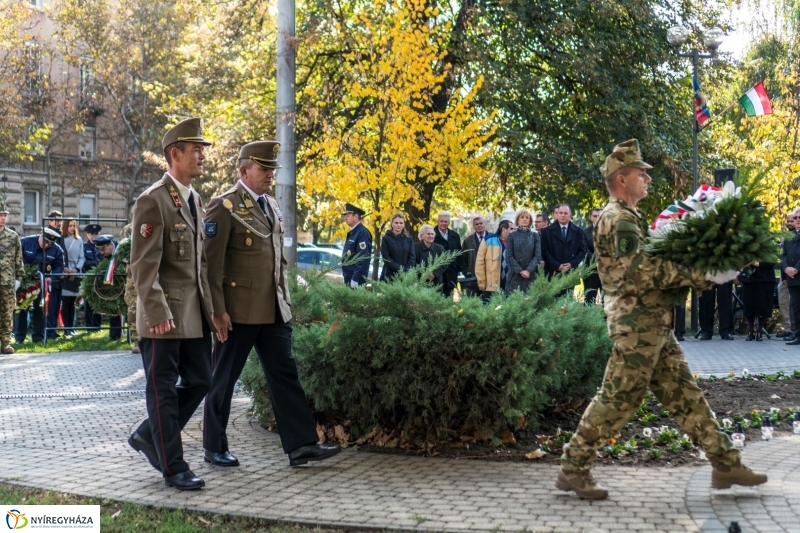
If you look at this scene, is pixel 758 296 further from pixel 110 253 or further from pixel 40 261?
pixel 40 261

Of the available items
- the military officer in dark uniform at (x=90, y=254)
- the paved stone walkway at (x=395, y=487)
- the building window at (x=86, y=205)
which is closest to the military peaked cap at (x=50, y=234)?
the military officer in dark uniform at (x=90, y=254)

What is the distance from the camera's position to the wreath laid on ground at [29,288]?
52.2 feet

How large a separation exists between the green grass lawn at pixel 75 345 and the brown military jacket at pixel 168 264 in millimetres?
9837

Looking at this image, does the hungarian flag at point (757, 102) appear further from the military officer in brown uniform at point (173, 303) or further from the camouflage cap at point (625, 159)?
the military officer in brown uniform at point (173, 303)

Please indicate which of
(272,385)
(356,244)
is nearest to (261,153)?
(272,385)

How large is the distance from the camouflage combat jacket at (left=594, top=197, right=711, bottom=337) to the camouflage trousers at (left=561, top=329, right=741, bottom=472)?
10 cm

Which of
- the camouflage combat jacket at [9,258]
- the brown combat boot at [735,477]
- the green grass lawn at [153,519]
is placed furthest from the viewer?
the camouflage combat jacket at [9,258]

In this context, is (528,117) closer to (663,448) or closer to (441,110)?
(441,110)

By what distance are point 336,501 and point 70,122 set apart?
34.9m

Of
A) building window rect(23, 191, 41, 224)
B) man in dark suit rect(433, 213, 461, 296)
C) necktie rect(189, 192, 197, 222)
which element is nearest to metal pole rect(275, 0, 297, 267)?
man in dark suit rect(433, 213, 461, 296)

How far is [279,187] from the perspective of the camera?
536 inches

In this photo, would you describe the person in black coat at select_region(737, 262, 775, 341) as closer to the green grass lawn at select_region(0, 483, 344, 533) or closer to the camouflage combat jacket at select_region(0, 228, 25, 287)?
the camouflage combat jacket at select_region(0, 228, 25, 287)

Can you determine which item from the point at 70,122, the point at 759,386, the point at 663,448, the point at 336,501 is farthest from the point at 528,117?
the point at 70,122

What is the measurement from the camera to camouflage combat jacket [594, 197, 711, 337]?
217 inches
